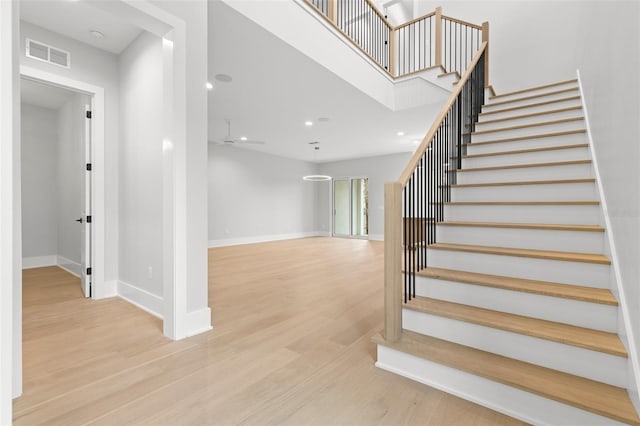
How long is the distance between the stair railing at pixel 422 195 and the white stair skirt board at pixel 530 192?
0.59 feet

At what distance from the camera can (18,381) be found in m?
1.59

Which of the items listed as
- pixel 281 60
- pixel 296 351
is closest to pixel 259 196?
pixel 281 60

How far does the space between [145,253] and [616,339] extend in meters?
3.59

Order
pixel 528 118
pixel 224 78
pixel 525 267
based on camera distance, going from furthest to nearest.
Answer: pixel 224 78
pixel 528 118
pixel 525 267

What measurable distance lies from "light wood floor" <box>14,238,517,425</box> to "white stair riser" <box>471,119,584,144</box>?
7.61 ft

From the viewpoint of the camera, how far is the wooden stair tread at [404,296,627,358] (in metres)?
1.38

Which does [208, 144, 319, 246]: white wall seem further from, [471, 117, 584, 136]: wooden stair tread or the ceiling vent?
[471, 117, 584, 136]: wooden stair tread

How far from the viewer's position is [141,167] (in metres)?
2.97

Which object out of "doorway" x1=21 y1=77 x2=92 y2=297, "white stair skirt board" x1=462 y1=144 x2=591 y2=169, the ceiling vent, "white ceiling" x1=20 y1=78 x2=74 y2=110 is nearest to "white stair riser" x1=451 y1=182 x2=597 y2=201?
"white stair skirt board" x1=462 y1=144 x2=591 y2=169

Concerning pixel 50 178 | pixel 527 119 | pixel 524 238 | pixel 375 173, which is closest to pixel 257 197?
pixel 375 173

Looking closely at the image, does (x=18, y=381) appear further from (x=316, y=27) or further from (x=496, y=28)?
(x=496, y=28)

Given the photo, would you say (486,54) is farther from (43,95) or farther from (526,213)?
(43,95)

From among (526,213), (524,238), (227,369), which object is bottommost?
(227,369)

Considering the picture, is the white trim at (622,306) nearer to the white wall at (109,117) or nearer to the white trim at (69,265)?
the white wall at (109,117)
